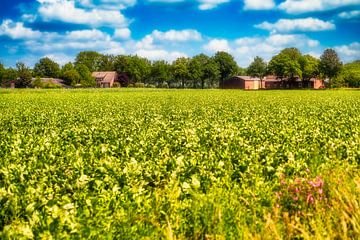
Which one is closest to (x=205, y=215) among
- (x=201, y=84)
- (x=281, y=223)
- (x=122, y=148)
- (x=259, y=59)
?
(x=281, y=223)

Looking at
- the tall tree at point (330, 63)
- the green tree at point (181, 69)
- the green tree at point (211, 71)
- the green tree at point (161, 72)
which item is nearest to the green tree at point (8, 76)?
the green tree at point (161, 72)

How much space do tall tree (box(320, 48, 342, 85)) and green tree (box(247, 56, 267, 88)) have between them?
28.2m

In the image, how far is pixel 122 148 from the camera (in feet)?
35.3

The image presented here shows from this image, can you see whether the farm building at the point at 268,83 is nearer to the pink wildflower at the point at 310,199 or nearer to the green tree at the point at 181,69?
the green tree at the point at 181,69

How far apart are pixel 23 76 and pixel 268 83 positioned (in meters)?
102

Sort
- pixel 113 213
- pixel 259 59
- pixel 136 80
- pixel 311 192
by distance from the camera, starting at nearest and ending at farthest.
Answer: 1. pixel 113 213
2. pixel 311 192
3. pixel 259 59
4. pixel 136 80

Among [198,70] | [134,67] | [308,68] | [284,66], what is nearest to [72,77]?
[134,67]

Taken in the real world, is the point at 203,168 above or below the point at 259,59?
below

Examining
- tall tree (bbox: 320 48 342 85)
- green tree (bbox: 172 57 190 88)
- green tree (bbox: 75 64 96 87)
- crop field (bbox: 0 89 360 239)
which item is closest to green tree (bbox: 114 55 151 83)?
green tree (bbox: 172 57 190 88)

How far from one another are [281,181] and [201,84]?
178915 mm

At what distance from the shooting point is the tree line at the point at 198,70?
138m

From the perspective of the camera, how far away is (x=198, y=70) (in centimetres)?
16962

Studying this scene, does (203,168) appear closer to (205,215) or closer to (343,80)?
(205,215)

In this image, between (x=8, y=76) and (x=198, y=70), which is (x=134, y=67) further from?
(x=8, y=76)
